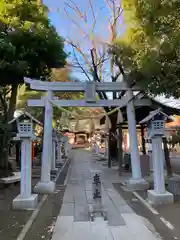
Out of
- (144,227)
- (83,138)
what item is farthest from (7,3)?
(83,138)

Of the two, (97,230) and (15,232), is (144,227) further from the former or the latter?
(15,232)

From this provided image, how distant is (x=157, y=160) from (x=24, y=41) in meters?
6.94

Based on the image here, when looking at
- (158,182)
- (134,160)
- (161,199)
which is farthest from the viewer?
(134,160)

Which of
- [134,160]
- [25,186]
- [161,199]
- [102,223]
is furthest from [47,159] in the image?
[102,223]

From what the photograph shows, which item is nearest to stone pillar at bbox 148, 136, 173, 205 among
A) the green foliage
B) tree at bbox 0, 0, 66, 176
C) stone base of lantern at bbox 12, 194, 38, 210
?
stone base of lantern at bbox 12, 194, 38, 210

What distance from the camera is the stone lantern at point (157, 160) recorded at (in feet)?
25.5

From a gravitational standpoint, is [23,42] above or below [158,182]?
above

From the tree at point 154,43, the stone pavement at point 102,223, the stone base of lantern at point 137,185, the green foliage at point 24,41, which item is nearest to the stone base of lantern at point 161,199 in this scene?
the stone pavement at point 102,223

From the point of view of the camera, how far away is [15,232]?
5602 millimetres

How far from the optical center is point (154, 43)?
8.12 m

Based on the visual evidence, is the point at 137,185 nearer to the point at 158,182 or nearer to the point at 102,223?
the point at 158,182

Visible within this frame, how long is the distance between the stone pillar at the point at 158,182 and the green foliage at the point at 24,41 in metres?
5.76

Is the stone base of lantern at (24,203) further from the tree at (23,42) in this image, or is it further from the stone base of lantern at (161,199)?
the tree at (23,42)

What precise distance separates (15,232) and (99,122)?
1235 centimetres
